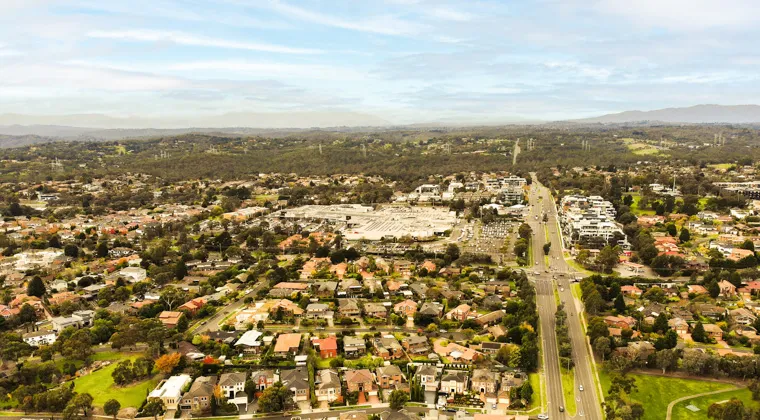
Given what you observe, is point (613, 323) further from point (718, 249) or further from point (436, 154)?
point (436, 154)

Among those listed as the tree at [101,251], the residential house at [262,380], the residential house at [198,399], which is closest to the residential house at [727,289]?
the residential house at [262,380]

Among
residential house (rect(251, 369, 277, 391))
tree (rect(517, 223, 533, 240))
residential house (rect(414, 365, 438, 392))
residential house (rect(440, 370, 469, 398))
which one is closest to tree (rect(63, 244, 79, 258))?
residential house (rect(251, 369, 277, 391))

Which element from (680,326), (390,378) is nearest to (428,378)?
(390,378)

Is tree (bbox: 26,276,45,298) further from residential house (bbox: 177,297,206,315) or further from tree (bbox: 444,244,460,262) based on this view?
tree (bbox: 444,244,460,262)

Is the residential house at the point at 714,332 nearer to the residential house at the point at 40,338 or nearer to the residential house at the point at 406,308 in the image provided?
the residential house at the point at 406,308

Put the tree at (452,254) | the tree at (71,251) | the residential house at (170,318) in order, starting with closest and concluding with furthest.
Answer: the residential house at (170,318) < the tree at (452,254) < the tree at (71,251)

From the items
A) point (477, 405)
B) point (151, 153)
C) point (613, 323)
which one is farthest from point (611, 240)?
point (151, 153)
